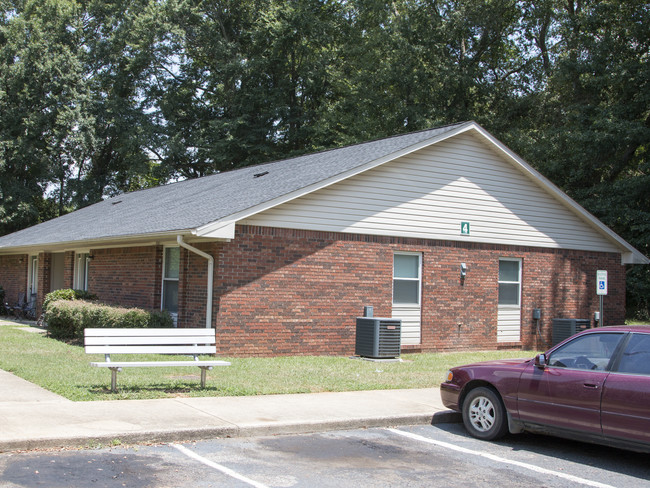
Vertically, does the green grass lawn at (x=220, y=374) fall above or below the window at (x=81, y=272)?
below

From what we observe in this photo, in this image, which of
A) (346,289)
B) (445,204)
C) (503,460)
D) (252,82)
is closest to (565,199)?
(445,204)

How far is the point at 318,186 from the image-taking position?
15305 mm

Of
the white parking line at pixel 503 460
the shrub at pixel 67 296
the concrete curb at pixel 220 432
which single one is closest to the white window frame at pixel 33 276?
the shrub at pixel 67 296

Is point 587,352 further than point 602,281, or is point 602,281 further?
point 602,281

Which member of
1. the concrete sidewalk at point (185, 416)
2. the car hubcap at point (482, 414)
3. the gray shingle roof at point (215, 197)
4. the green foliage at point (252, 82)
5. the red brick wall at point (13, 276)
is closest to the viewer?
the concrete sidewalk at point (185, 416)

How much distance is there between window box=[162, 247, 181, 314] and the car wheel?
9366 millimetres

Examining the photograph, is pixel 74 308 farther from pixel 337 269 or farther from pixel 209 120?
pixel 209 120

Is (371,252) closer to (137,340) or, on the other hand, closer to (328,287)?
(328,287)

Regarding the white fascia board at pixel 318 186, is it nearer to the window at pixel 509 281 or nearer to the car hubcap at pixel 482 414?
the window at pixel 509 281

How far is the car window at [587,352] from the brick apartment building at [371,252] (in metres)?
→ 7.61

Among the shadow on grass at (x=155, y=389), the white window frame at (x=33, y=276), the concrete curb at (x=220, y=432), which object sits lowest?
the concrete curb at (x=220, y=432)

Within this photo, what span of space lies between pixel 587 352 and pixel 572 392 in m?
0.53

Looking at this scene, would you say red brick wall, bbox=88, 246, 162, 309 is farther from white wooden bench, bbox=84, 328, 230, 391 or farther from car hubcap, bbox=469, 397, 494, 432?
car hubcap, bbox=469, 397, 494, 432

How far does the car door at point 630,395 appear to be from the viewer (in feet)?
23.2
